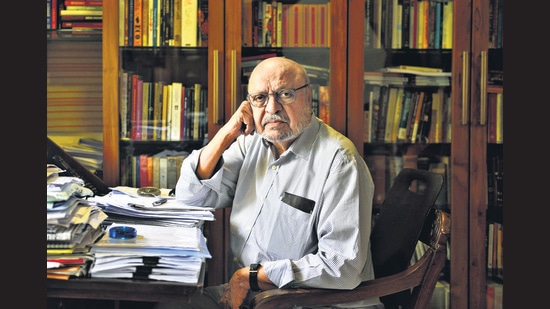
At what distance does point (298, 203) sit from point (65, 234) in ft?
3.09

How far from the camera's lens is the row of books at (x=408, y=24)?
3227 mm

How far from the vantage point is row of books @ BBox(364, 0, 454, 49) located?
3227mm

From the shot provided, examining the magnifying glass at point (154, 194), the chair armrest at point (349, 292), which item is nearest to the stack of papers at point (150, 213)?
the magnifying glass at point (154, 194)

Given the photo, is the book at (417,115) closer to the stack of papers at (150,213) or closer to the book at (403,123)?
the book at (403,123)

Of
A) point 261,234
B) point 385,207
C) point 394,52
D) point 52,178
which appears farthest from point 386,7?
point 52,178

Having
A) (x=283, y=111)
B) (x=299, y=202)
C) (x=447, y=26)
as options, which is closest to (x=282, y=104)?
(x=283, y=111)

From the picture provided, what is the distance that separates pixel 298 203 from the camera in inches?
91.8

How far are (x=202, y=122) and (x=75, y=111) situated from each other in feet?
2.03

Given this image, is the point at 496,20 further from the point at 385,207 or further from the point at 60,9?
the point at 60,9

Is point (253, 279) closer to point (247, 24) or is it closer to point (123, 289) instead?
point (123, 289)

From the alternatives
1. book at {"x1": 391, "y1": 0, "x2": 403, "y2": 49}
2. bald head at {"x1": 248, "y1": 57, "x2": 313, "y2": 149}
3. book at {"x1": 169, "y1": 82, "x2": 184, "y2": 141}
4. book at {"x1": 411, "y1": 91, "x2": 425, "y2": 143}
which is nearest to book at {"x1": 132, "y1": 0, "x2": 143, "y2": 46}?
book at {"x1": 169, "y1": 82, "x2": 184, "y2": 141}

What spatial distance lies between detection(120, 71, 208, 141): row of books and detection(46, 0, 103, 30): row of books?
29cm

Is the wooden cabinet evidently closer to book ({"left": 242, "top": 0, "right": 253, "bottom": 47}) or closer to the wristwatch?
book ({"left": 242, "top": 0, "right": 253, "bottom": 47})

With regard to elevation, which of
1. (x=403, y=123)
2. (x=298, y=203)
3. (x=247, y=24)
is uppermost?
(x=247, y=24)
